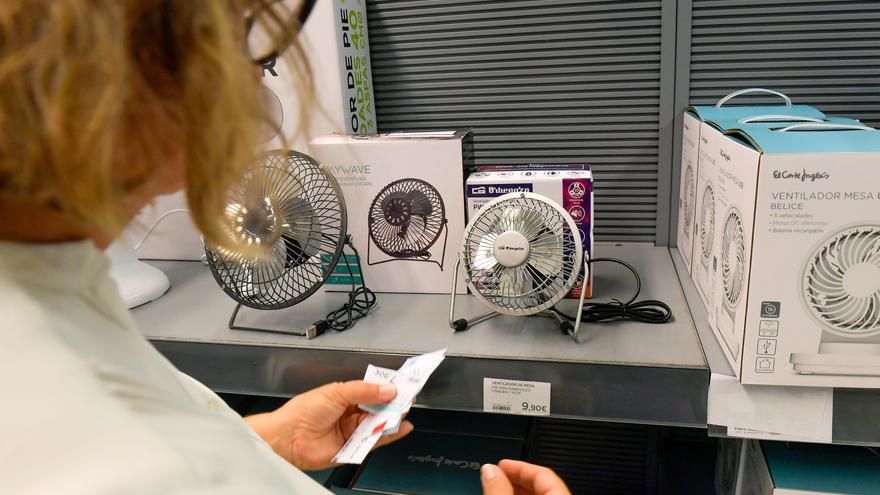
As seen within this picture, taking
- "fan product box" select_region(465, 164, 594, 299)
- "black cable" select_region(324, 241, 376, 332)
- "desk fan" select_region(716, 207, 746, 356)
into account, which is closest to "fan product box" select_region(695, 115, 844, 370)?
"desk fan" select_region(716, 207, 746, 356)

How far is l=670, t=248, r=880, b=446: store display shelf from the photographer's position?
842 millimetres

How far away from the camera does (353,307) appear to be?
1215 mm

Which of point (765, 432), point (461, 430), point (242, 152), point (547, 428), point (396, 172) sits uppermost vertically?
point (242, 152)

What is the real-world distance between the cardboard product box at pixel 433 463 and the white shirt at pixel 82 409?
87 cm

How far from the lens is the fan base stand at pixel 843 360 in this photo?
0.82 m

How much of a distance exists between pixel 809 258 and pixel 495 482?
1.72ft

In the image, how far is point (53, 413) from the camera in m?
0.32

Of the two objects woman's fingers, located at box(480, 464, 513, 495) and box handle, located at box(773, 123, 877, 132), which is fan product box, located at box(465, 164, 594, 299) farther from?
woman's fingers, located at box(480, 464, 513, 495)

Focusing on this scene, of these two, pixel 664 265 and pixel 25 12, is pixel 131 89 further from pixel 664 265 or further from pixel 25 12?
pixel 664 265

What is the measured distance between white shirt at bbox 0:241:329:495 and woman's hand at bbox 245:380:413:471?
58cm

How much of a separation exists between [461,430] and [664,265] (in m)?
0.60

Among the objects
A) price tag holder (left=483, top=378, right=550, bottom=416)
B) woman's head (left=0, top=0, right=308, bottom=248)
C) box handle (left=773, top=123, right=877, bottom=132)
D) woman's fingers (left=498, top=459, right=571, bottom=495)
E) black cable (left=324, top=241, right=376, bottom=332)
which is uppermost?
woman's head (left=0, top=0, right=308, bottom=248)

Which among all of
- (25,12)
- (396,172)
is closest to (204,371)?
(396,172)

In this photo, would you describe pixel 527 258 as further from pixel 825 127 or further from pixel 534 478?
pixel 825 127
